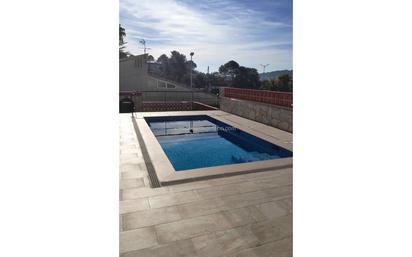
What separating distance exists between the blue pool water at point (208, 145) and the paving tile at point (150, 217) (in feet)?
9.03

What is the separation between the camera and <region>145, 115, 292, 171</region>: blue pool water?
6.42m

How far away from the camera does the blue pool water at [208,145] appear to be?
21.1ft

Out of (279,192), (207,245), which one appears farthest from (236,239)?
(279,192)

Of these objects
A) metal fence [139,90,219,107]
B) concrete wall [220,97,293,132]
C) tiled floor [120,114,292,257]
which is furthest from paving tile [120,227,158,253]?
metal fence [139,90,219,107]

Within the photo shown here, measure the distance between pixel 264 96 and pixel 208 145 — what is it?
3371mm

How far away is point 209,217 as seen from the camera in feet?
9.27

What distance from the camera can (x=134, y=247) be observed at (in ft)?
7.63

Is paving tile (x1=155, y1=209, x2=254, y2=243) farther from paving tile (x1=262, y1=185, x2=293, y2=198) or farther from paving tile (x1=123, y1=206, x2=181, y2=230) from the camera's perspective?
paving tile (x1=262, y1=185, x2=293, y2=198)

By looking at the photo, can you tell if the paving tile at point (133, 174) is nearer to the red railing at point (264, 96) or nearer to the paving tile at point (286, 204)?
the paving tile at point (286, 204)

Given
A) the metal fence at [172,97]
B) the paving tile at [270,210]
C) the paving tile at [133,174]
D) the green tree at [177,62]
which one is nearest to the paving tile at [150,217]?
the paving tile at [270,210]
